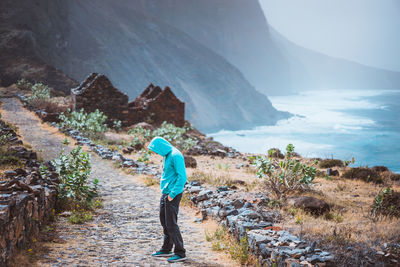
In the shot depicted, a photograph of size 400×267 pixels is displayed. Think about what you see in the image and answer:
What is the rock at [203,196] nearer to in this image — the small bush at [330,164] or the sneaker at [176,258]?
the sneaker at [176,258]

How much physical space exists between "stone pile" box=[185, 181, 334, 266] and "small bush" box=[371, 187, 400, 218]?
2.92m

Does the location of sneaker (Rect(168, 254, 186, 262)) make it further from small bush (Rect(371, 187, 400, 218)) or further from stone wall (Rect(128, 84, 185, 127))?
stone wall (Rect(128, 84, 185, 127))

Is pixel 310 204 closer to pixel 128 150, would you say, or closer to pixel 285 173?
pixel 285 173

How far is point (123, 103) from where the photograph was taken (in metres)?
27.2

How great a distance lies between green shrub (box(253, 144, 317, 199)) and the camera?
869 centimetres

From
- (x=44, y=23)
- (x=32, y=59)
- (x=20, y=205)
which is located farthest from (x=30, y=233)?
(x=44, y=23)

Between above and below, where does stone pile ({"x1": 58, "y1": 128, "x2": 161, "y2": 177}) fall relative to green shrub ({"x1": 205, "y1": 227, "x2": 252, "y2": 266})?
above

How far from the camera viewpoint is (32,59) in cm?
5200

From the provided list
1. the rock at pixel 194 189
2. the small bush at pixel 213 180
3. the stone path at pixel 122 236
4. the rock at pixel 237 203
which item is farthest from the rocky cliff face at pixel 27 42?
the rock at pixel 237 203

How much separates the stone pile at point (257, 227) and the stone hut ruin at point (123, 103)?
62.3 feet

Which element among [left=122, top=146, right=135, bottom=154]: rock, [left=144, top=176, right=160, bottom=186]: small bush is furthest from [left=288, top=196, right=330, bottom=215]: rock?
[left=122, top=146, right=135, bottom=154]: rock

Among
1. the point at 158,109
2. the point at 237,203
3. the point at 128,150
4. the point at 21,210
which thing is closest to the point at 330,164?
the point at 128,150

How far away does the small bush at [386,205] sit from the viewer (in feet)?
26.0

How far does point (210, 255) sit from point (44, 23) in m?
73.5
